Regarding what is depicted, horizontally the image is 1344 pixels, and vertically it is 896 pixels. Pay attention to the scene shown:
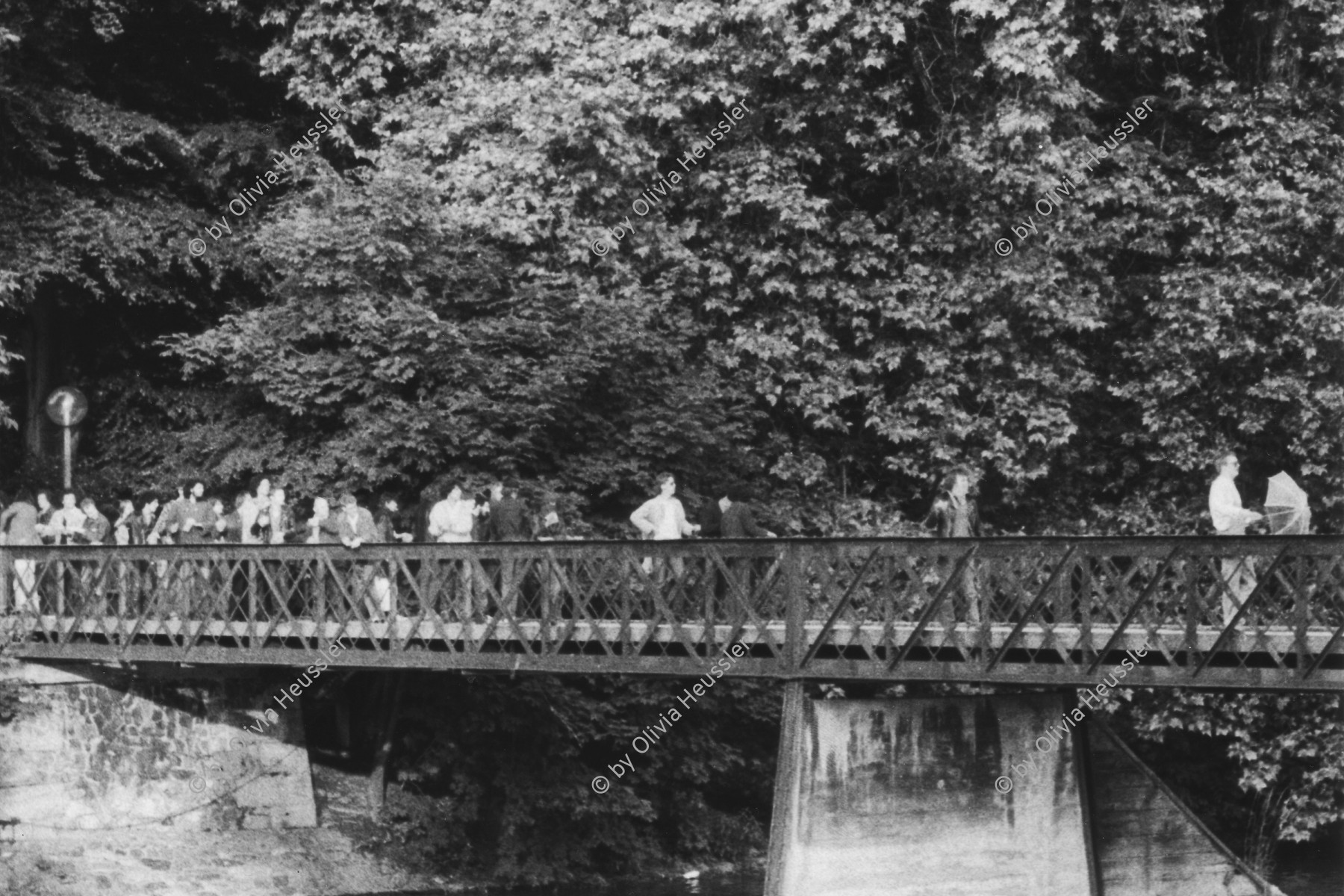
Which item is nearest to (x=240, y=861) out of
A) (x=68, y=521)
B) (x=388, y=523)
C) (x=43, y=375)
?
(x=388, y=523)

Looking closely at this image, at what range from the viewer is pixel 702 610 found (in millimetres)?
25000

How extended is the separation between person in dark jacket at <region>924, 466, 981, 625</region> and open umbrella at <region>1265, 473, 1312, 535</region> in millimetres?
2659

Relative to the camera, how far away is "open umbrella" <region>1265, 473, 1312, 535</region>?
69.6 feet

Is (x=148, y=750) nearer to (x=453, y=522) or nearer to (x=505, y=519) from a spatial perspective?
(x=453, y=522)

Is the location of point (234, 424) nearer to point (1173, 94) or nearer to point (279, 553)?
point (279, 553)

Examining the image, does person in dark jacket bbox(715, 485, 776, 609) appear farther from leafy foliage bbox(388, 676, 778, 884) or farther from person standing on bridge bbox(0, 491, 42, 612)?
person standing on bridge bbox(0, 491, 42, 612)

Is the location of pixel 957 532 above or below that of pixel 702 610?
above

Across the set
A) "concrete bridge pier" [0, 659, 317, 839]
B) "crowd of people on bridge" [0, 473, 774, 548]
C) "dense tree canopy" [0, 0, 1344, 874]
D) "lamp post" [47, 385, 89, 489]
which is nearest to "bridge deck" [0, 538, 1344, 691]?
"crowd of people on bridge" [0, 473, 774, 548]

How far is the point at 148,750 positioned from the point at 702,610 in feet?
22.2

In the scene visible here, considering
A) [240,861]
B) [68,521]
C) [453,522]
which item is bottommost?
[240,861]

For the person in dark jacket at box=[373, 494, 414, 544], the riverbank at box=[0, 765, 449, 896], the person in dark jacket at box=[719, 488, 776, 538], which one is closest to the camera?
the person in dark jacket at box=[719, 488, 776, 538]

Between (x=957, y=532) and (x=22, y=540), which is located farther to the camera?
(x=22, y=540)

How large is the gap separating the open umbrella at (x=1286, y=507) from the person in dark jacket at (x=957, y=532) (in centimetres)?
266

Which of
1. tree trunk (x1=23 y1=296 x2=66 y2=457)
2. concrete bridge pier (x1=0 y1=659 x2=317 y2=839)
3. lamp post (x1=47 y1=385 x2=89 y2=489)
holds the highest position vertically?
tree trunk (x1=23 y1=296 x2=66 y2=457)
